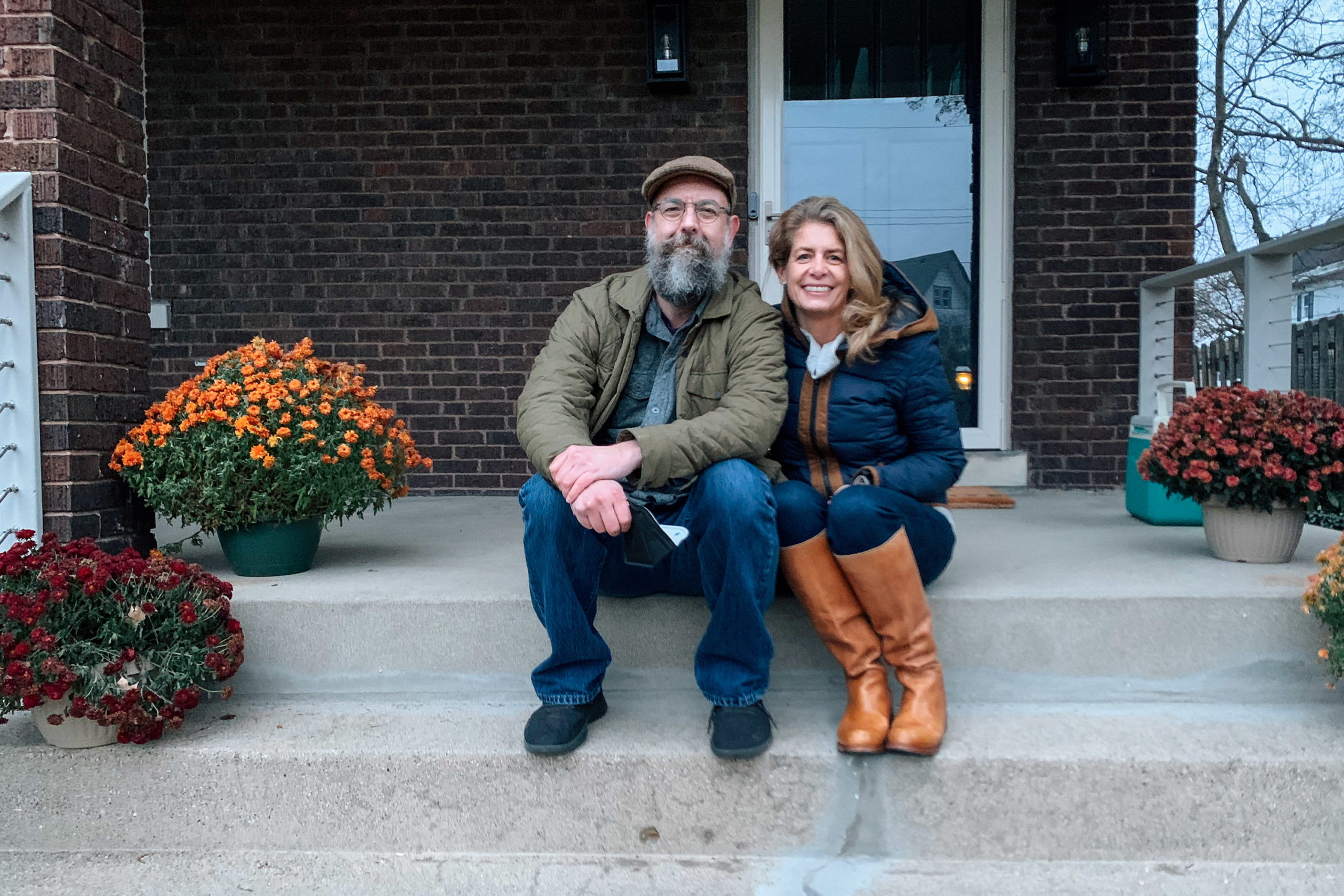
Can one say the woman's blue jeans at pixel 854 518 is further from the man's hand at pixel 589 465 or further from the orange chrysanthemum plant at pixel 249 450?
the orange chrysanthemum plant at pixel 249 450

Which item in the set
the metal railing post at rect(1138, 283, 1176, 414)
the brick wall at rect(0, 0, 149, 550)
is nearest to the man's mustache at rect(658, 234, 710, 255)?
the brick wall at rect(0, 0, 149, 550)

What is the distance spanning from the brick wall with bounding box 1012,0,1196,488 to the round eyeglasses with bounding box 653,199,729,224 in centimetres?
242

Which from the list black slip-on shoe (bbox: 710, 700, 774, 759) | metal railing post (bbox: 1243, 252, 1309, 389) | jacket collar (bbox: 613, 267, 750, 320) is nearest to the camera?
black slip-on shoe (bbox: 710, 700, 774, 759)

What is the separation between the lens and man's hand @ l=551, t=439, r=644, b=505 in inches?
75.2

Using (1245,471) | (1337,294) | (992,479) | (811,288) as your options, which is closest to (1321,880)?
(1245,471)

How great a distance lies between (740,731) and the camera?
1.92m

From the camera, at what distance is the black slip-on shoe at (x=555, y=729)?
1.93 meters

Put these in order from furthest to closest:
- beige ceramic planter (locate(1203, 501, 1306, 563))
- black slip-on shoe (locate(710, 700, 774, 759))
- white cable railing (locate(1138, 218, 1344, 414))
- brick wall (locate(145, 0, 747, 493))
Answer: brick wall (locate(145, 0, 747, 493)) < white cable railing (locate(1138, 218, 1344, 414)) < beige ceramic planter (locate(1203, 501, 1306, 563)) < black slip-on shoe (locate(710, 700, 774, 759))

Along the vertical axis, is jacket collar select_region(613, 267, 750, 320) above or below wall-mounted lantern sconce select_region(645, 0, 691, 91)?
below

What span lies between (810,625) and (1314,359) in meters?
7.08

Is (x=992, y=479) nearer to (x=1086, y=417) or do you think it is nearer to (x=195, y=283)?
(x=1086, y=417)

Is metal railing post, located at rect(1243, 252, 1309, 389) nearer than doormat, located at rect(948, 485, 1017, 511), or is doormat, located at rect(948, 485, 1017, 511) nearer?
metal railing post, located at rect(1243, 252, 1309, 389)

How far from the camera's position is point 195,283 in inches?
177

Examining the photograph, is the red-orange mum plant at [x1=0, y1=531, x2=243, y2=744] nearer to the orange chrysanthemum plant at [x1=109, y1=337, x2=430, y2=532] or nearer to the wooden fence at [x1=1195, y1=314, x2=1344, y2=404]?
the orange chrysanthemum plant at [x1=109, y1=337, x2=430, y2=532]
